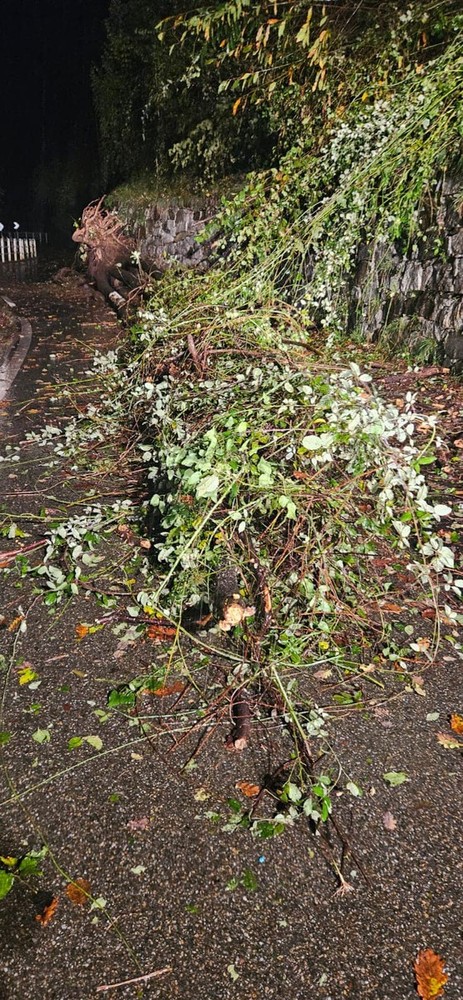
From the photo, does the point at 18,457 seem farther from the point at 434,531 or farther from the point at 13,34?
the point at 13,34

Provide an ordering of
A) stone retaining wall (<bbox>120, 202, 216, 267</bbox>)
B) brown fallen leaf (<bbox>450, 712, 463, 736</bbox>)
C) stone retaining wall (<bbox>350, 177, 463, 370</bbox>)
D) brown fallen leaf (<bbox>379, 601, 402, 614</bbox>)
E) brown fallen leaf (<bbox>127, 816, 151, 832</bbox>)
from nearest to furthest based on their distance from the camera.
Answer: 1. brown fallen leaf (<bbox>127, 816, 151, 832</bbox>)
2. brown fallen leaf (<bbox>450, 712, 463, 736</bbox>)
3. brown fallen leaf (<bbox>379, 601, 402, 614</bbox>)
4. stone retaining wall (<bbox>350, 177, 463, 370</bbox>)
5. stone retaining wall (<bbox>120, 202, 216, 267</bbox>)

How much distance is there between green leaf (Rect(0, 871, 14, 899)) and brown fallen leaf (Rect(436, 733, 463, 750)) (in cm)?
163

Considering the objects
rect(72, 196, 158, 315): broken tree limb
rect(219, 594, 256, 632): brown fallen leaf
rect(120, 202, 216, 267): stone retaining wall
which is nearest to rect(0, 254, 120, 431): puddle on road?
rect(72, 196, 158, 315): broken tree limb

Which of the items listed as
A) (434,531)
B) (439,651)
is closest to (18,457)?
(434,531)

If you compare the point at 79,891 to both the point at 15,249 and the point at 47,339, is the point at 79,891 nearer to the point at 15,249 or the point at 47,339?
the point at 47,339

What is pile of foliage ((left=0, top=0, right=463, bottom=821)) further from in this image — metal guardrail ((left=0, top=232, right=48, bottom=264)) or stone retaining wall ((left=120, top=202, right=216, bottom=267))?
metal guardrail ((left=0, top=232, right=48, bottom=264))

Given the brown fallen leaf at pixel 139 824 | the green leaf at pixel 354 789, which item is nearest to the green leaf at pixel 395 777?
the green leaf at pixel 354 789

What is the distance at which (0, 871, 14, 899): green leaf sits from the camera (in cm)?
198

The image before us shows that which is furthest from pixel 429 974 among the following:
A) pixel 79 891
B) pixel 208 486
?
pixel 208 486

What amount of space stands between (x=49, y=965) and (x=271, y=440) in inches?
92.1

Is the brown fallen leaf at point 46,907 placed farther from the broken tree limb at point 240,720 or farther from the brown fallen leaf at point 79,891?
the broken tree limb at point 240,720

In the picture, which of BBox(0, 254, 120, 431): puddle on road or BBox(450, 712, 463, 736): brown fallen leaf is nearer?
BBox(450, 712, 463, 736): brown fallen leaf

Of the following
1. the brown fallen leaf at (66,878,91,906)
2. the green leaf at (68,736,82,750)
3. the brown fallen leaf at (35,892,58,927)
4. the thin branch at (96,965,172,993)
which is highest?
the green leaf at (68,736,82,750)

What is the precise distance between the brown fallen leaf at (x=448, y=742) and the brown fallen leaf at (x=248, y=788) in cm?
78
